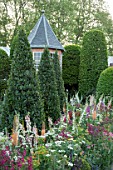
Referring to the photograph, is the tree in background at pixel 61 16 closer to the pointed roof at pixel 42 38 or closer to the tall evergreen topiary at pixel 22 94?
the pointed roof at pixel 42 38

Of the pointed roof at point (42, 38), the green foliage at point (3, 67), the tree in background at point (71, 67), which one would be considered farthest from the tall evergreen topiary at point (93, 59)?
the green foliage at point (3, 67)

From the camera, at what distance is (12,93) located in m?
5.56

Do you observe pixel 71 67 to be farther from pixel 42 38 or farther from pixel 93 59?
pixel 42 38

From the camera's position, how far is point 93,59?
14406mm

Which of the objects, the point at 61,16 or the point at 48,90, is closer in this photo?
the point at 48,90

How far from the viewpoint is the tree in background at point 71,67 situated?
15.6 metres

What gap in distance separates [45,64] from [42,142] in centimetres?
309

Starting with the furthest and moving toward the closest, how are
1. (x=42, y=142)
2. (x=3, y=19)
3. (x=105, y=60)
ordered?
(x=3, y=19), (x=105, y=60), (x=42, y=142)

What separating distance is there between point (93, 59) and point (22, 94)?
30.7 ft

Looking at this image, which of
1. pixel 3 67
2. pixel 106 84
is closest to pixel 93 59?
pixel 106 84

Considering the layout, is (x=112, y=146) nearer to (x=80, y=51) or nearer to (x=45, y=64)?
(x=45, y=64)

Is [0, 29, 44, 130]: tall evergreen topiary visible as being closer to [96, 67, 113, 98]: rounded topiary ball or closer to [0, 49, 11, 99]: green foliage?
[96, 67, 113, 98]: rounded topiary ball

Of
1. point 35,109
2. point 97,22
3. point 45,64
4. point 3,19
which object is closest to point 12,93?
point 35,109

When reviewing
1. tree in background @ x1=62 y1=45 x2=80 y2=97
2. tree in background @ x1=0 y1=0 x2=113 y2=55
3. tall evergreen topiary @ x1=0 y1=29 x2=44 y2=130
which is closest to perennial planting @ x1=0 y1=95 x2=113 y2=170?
tall evergreen topiary @ x1=0 y1=29 x2=44 y2=130
